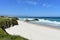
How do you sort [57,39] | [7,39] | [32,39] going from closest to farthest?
[7,39]
[32,39]
[57,39]

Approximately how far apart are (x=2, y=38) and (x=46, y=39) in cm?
462

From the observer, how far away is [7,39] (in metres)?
6.36

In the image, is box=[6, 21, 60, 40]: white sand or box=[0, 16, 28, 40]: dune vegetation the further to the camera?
box=[6, 21, 60, 40]: white sand

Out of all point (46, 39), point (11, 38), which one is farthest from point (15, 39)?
point (46, 39)

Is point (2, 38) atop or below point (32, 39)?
atop

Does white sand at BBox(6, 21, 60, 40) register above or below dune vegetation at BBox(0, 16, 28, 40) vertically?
below

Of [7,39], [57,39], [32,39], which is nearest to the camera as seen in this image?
[7,39]

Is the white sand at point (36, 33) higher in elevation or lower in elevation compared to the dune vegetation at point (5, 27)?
lower

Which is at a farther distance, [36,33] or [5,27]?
[5,27]

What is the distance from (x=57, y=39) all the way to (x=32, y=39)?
1.99 metres

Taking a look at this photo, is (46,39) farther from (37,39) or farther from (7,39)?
(7,39)

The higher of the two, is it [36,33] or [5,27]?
[5,27]

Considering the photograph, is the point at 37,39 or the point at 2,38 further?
the point at 37,39

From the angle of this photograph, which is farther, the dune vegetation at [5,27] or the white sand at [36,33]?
the white sand at [36,33]
